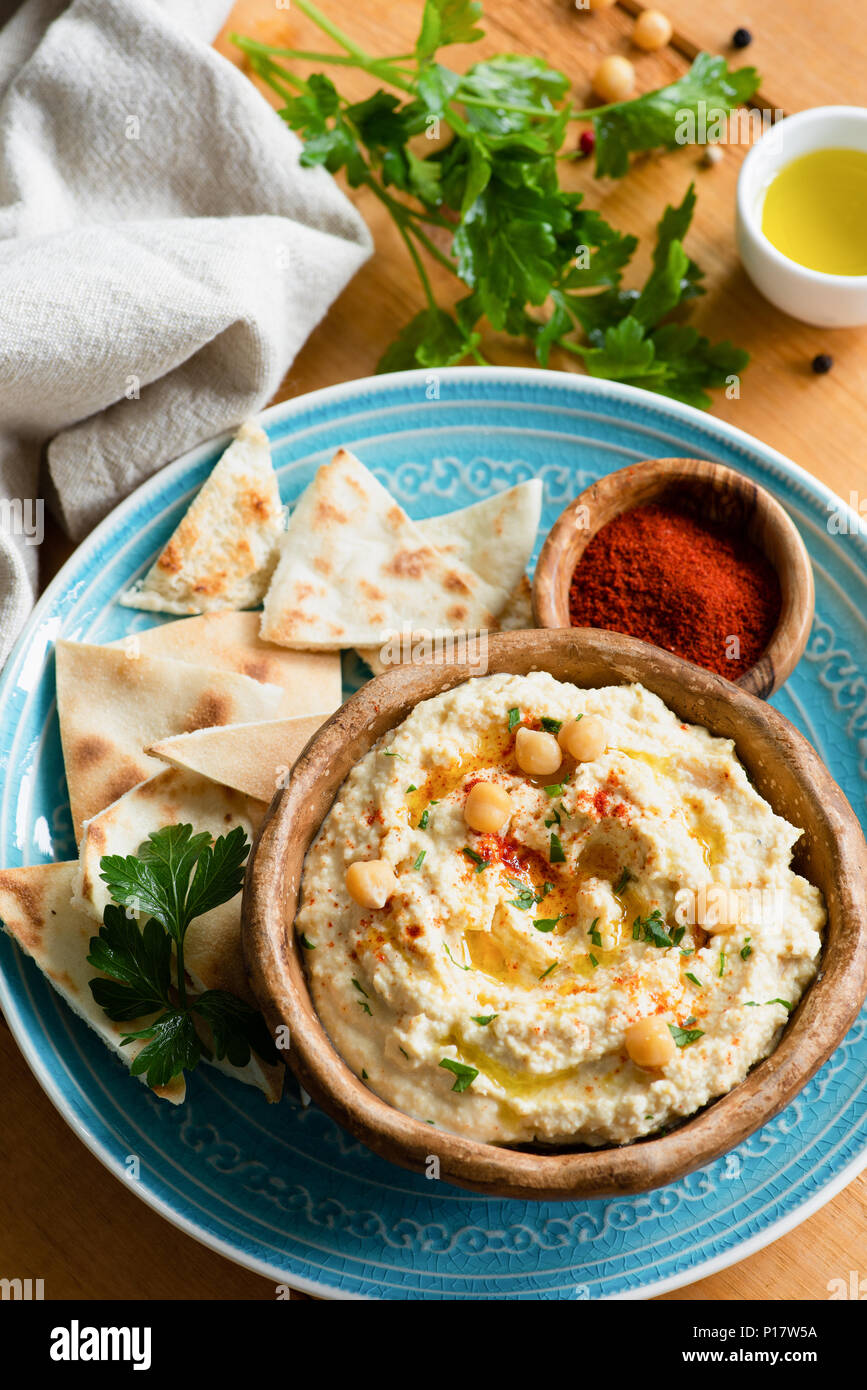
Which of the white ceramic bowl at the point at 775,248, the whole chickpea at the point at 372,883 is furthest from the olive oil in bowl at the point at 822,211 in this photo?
the whole chickpea at the point at 372,883

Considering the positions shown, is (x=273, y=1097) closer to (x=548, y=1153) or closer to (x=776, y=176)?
(x=548, y=1153)

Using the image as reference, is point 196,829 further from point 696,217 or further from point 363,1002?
point 696,217

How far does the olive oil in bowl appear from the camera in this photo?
379cm

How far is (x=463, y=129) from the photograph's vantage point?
3.59 metres

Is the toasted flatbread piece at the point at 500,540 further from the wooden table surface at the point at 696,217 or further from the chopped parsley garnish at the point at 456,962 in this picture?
the chopped parsley garnish at the point at 456,962

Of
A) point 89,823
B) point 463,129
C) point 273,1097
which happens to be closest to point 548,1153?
point 273,1097

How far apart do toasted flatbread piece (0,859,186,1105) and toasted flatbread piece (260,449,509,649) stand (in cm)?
91

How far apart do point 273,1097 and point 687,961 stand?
3.86 ft

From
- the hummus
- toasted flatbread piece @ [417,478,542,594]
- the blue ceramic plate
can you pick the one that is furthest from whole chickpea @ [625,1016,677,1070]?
toasted flatbread piece @ [417,478,542,594]

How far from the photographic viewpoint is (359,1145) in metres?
3.23

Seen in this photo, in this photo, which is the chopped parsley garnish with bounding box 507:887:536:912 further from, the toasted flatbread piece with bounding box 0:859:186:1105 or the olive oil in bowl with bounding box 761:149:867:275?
the olive oil in bowl with bounding box 761:149:867:275

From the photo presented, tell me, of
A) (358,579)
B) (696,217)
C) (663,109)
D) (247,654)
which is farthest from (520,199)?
(247,654)

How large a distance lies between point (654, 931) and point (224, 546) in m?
1.73

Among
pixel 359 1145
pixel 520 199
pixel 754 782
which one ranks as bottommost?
pixel 359 1145
